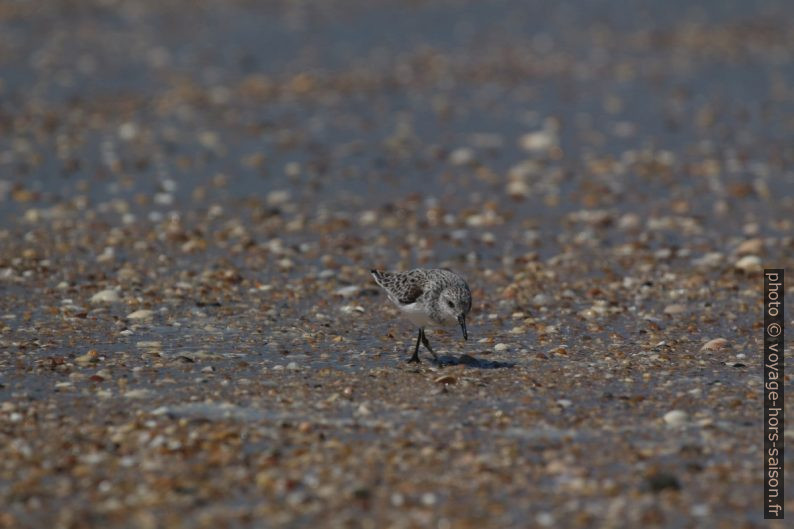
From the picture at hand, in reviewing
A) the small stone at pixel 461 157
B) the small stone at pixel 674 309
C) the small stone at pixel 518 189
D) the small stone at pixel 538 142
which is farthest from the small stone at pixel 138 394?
the small stone at pixel 538 142

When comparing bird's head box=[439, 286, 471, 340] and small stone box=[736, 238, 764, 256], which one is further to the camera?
small stone box=[736, 238, 764, 256]

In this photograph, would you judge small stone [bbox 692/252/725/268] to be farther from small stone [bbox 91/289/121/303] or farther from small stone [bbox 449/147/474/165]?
small stone [bbox 91/289/121/303]

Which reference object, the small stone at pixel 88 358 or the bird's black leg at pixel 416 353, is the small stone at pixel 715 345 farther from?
the small stone at pixel 88 358

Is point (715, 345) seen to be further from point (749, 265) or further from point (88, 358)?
point (88, 358)

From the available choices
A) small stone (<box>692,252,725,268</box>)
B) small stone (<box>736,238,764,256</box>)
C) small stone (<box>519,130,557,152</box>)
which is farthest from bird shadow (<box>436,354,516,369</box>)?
small stone (<box>519,130,557,152</box>)

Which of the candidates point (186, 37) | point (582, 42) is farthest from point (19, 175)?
point (582, 42)
